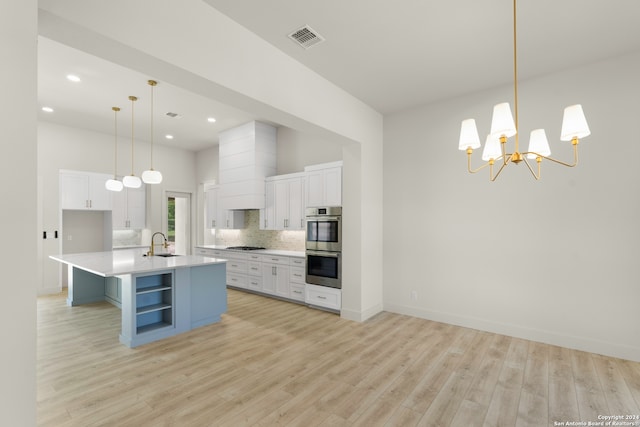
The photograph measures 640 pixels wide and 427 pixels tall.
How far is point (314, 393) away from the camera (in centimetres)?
254

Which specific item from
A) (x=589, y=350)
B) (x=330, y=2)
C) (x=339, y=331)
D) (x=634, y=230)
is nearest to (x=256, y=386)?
(x=339, y=331)

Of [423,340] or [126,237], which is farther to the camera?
[126,237]

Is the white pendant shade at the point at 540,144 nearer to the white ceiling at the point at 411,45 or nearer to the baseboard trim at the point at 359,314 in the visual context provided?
the white ceiling at the point at 411,45

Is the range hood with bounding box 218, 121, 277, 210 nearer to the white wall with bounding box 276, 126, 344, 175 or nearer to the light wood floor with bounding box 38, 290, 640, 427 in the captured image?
the white wall with bounding box 276, 126, 344, 175

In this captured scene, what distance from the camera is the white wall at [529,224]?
10.4ft

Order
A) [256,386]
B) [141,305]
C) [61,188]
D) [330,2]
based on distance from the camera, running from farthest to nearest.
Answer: [61,188] → [141,305] → [256,386] → [330,2]

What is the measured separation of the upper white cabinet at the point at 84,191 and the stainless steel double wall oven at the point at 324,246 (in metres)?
4.71

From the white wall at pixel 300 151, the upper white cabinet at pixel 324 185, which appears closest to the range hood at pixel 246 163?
the white wall at pixel 300 151

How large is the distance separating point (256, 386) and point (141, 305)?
2090mm

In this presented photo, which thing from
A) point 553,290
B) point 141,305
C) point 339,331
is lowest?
point 339,331

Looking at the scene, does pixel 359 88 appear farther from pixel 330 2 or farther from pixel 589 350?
pixel 589 350

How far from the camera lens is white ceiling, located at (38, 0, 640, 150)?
2492 millimetres

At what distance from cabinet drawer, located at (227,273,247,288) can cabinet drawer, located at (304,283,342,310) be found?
64.4 inches

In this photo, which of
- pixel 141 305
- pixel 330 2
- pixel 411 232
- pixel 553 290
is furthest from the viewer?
pixel 411 232
